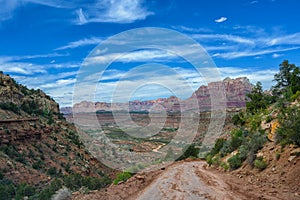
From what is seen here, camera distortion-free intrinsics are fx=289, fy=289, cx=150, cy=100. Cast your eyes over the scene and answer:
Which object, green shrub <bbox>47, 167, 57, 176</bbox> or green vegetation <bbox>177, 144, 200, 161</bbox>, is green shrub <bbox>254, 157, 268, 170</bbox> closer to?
green vegetation <bbox>177, 144, 200, 161</bbox>

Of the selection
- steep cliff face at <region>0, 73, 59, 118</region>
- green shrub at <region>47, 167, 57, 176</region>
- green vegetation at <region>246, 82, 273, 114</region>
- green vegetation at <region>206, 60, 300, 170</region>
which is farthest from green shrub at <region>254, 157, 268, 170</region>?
steep cliff face at <region>0, 73, 59, 118</region>

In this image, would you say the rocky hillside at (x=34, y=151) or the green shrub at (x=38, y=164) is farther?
the green shrub at (x=38, y=164)

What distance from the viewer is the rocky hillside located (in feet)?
107

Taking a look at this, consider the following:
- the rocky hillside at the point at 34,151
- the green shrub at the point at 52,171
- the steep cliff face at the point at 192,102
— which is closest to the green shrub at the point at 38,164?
the rocky hillside at the point at 34,151

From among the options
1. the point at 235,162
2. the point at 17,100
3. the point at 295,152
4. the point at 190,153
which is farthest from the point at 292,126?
the point at 17,100

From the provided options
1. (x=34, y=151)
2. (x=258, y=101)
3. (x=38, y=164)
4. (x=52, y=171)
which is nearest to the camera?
(x=258, y=101)

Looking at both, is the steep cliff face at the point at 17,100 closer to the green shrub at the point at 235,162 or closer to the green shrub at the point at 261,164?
the green shrub at the point at 235,162

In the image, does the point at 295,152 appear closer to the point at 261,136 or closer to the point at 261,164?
the point at 261,164

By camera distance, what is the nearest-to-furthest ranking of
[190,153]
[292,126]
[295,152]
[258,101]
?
[292,126]
[295,152]
[258,101]
[190,153]

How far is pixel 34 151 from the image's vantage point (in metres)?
45.2

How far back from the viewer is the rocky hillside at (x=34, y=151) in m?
32.6

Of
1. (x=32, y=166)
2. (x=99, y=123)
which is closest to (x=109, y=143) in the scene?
(x=99, y=123)

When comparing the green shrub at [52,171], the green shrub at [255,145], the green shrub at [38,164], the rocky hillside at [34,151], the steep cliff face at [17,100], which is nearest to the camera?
the green shrub at [255,145]

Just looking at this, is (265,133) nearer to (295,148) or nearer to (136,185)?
(295,148)
